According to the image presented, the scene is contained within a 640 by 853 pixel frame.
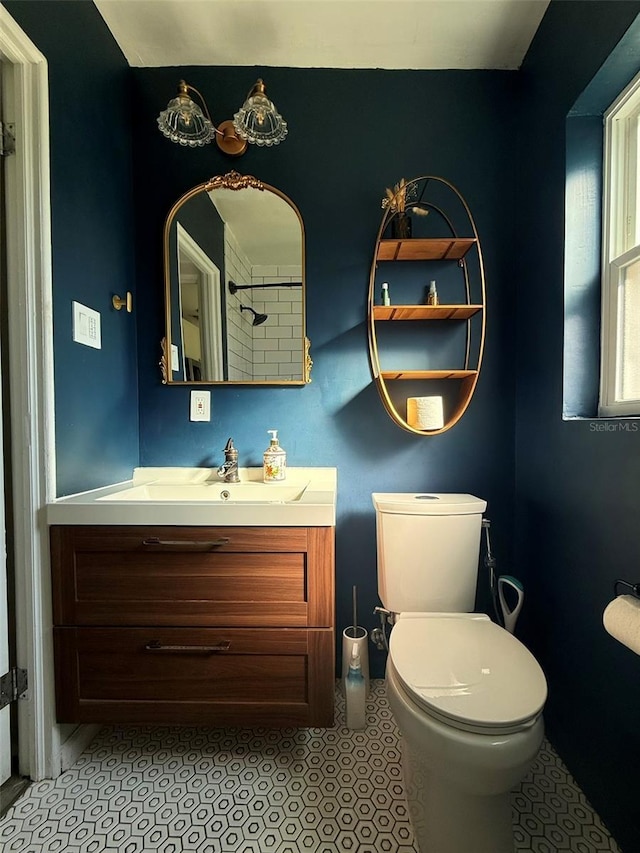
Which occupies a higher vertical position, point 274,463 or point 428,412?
point 428,412

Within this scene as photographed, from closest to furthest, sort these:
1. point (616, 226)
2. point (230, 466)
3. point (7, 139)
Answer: point (7, 139)
point (616, 226)
point (230, 466)

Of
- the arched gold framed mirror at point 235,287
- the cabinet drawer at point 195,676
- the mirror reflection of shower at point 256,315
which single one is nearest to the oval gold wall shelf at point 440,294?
the arched gold framed mirror at point 235,287

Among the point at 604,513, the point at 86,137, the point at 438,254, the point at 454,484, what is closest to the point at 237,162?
the point at 86,137

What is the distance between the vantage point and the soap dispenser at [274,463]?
1.44 meters

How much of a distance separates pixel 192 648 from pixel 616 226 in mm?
1779

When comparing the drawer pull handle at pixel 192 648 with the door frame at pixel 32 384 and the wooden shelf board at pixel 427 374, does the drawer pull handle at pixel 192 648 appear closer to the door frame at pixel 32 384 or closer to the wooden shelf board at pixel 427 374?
the door frame at pixel 32 384

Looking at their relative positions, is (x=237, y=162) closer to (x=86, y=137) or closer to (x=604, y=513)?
(x=86, y=137)

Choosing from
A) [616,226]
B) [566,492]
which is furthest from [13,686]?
[616,226]

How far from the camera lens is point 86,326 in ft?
4.03

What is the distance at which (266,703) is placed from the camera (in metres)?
1.05

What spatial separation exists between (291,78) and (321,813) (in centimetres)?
249

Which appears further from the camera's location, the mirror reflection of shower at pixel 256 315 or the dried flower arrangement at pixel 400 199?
the mirror reflection of shower at pixel 256 315

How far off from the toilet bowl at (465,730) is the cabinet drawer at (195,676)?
263 millimetres

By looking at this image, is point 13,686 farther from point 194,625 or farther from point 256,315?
point 256,315
